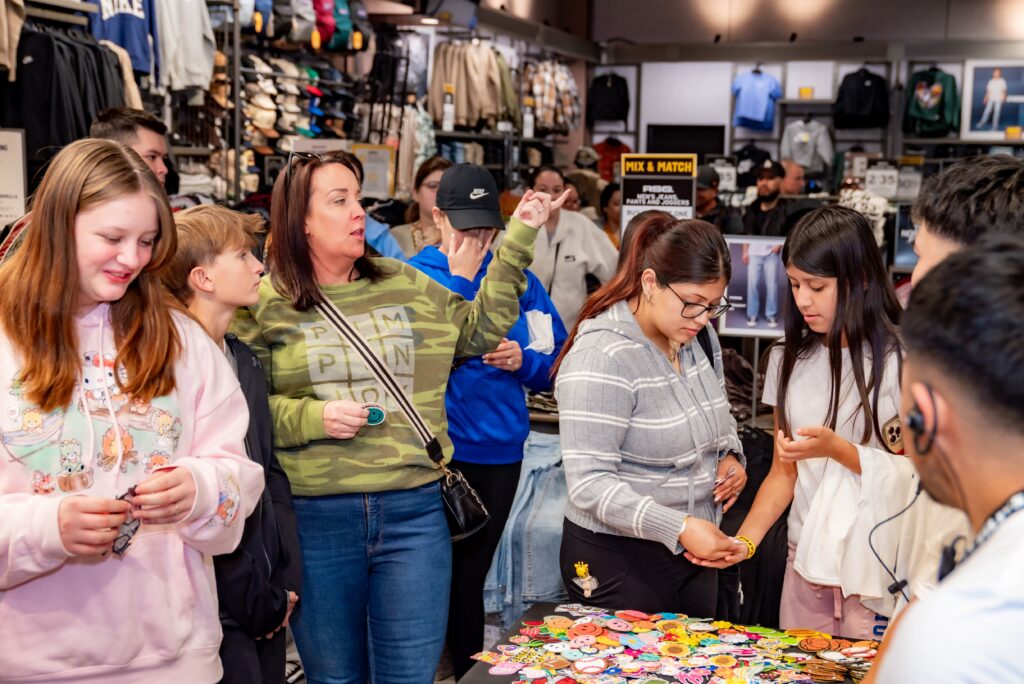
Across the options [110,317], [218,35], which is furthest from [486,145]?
[110,317]

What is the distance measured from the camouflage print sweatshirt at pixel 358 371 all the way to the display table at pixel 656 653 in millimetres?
536

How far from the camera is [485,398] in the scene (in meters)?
3.39

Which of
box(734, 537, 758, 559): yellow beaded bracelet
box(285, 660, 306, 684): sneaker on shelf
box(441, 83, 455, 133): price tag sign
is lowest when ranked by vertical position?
box(285, 660, 306, 684): sneaker on shelf

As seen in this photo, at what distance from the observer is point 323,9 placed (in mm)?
8031

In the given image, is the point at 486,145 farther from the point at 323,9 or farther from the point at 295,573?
the point at 295,573

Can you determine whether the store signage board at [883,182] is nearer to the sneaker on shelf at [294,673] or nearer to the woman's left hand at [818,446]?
the sneaker on shelf at [294,673]

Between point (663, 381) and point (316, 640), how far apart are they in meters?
1.04

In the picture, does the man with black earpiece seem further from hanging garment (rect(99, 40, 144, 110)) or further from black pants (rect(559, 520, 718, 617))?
hanging garment (rect(99, 40, 144, 110))

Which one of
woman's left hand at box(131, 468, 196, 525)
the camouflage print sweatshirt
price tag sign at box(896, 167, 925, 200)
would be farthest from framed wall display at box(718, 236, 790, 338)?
price tag sign at box(896, 167, 925, 200)

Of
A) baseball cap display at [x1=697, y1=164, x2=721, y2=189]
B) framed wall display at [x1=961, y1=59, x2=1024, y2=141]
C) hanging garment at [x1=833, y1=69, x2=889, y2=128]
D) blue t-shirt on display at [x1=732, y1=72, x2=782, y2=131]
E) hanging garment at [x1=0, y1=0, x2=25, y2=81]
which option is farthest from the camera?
blue t-shirt on display at [x1=732, y1=72, x2=782, y2=131]

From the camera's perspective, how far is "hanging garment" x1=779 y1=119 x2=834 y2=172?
543 inches

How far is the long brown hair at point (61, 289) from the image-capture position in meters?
1.81

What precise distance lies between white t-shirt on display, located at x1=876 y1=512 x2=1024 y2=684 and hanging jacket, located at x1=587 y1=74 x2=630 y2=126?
45.7ft

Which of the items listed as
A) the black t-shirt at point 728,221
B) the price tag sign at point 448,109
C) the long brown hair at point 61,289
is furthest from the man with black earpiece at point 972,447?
the price tag sign at point 448,109
